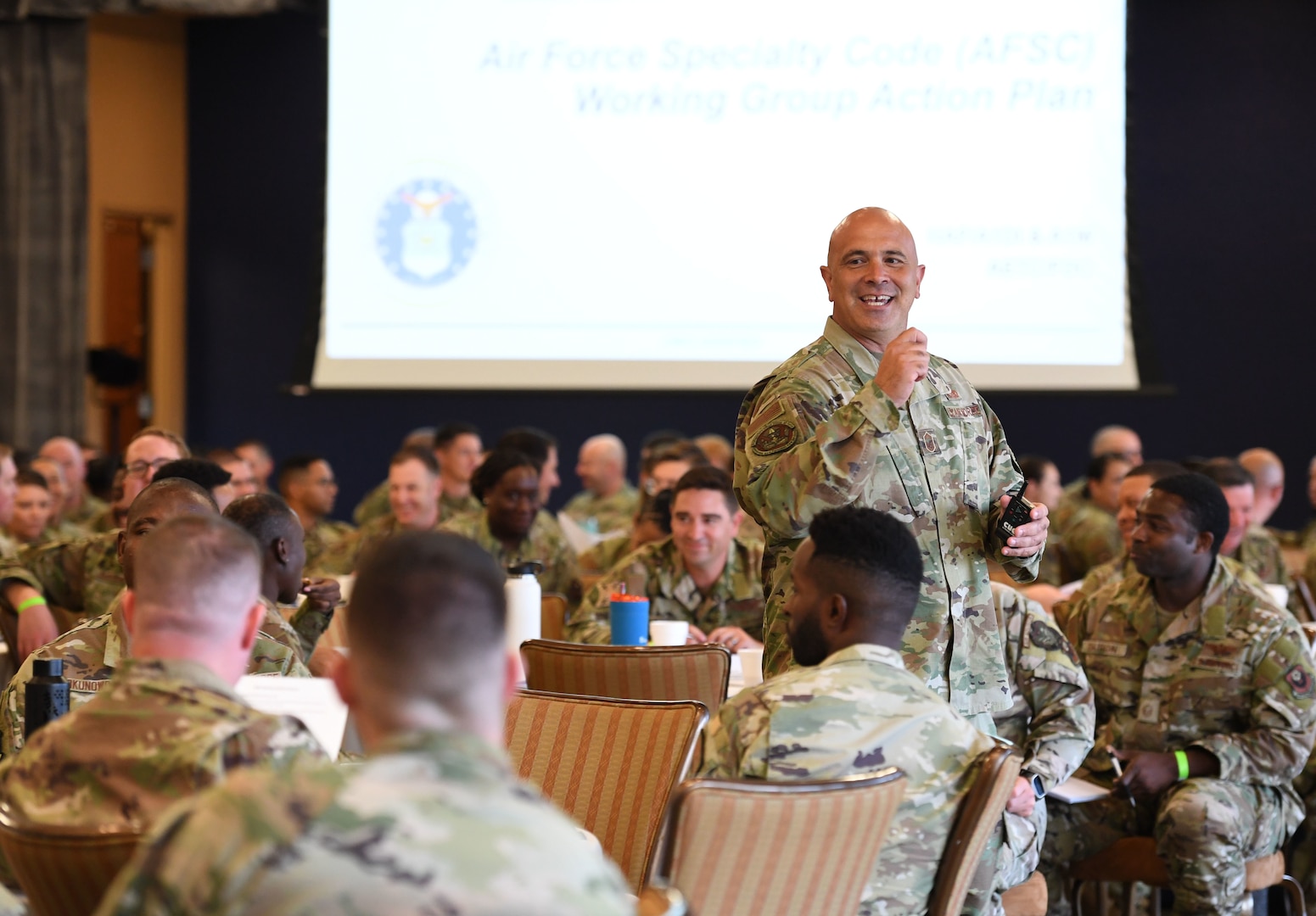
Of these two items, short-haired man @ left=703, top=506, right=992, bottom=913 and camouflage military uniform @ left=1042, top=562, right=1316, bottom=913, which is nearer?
short-haired man @ left=703, top=506, right=992, bottom=913

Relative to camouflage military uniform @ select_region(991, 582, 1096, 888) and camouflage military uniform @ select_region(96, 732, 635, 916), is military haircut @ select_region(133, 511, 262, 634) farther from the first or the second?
camouflage military uniform @ select_region(991, 582, 1096, 888)

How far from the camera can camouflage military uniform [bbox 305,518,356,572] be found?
676cm

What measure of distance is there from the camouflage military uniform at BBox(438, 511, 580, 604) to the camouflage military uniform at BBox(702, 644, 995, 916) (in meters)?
3.73

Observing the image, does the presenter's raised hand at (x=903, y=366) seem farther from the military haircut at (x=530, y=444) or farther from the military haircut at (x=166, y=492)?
the military haircut at (x=530, y=444)

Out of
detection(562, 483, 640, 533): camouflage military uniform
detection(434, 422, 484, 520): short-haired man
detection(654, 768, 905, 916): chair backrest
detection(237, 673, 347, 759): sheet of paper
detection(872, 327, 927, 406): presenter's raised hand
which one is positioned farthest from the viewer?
detection(562, 483, 640, 533): camouflage military uniform

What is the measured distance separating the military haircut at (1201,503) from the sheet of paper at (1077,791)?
0.77 m

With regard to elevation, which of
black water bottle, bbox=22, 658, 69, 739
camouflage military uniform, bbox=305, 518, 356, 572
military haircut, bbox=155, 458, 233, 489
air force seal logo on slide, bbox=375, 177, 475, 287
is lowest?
camouflage military uniform, bbox=305, 518, 356, 572

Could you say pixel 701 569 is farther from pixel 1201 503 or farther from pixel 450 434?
pixel 450 434

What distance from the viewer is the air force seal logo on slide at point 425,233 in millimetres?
8547

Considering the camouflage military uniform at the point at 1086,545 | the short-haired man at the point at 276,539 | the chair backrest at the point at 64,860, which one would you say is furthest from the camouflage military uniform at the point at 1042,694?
the camouflage military uniform at the point at 1086,545

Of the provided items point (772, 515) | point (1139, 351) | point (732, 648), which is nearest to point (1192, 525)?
point (732, 648)

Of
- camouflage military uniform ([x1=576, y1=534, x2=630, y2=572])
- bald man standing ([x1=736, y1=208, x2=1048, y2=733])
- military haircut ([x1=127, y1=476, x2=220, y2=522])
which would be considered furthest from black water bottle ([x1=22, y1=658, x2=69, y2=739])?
camouflage military uniform ([x1=576, y1=534, x2=630, y2=572])

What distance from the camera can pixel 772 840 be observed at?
1.90 m

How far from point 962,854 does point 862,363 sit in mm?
1089
